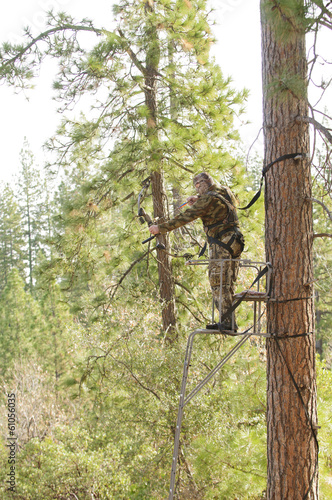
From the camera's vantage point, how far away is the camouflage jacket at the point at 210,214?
12.4ft

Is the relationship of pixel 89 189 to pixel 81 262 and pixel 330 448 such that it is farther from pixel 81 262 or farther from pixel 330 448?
pixel 330 448

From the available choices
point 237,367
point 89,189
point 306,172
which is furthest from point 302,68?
point 237,367

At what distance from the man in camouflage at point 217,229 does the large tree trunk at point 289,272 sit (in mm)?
334

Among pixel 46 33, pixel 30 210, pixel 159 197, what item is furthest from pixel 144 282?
pixel 30 210

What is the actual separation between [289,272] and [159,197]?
4563mm

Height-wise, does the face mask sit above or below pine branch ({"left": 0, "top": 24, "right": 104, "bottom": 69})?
below

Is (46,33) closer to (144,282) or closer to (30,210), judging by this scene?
(144,282)

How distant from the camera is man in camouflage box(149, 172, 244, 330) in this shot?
12.4 feet

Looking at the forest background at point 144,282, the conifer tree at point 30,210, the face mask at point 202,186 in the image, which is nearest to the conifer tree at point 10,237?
the conifer tree at point 30,210

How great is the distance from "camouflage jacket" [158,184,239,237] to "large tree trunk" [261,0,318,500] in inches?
15.0

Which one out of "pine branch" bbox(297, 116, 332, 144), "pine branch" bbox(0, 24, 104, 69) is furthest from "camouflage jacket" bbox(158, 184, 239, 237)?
"pine branch" bbox(0, 24, 104, 69)

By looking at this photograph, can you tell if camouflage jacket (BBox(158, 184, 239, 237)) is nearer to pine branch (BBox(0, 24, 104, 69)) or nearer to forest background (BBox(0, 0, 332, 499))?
forest background (BBox(0, 0, 332, 499))

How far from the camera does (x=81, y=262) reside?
8.30 m

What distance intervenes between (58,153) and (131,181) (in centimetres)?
148
